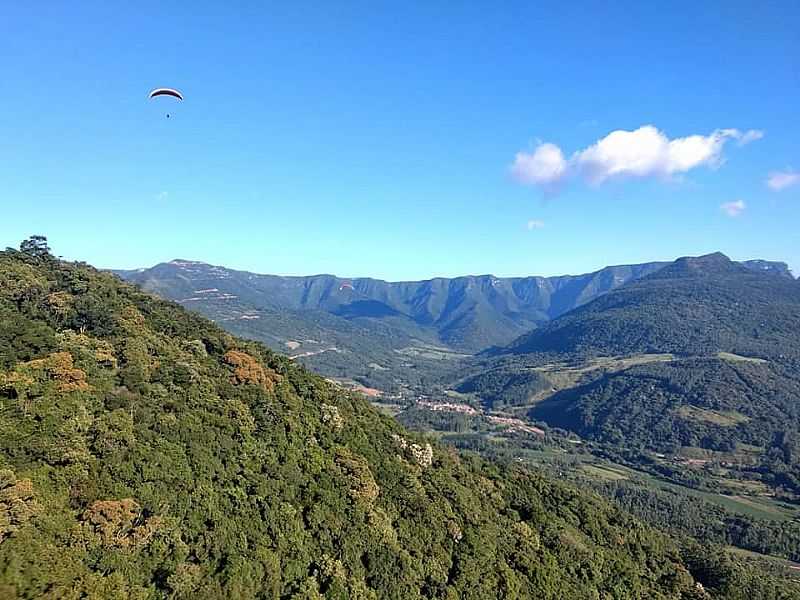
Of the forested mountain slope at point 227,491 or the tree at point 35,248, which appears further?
the tree at point 35,248

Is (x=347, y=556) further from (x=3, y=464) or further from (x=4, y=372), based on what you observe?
(x=4, y=372)

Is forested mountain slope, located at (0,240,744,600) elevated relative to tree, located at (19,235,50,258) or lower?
lower

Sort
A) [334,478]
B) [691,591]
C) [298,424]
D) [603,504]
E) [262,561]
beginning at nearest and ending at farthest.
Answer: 1. [262,561]
2. [334,478]
3. [298,424]
4. [691,591]
5. [603,504]

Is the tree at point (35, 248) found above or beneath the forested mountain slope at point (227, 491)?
above

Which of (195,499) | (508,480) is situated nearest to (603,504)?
(508,480)

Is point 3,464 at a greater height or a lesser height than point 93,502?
greater

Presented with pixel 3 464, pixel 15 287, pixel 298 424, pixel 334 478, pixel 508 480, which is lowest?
pixel 508 480

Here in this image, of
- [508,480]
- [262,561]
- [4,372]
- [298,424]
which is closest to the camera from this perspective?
[262,561]

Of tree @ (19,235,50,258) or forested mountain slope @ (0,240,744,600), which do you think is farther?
tree @ (19,235,50,258)
